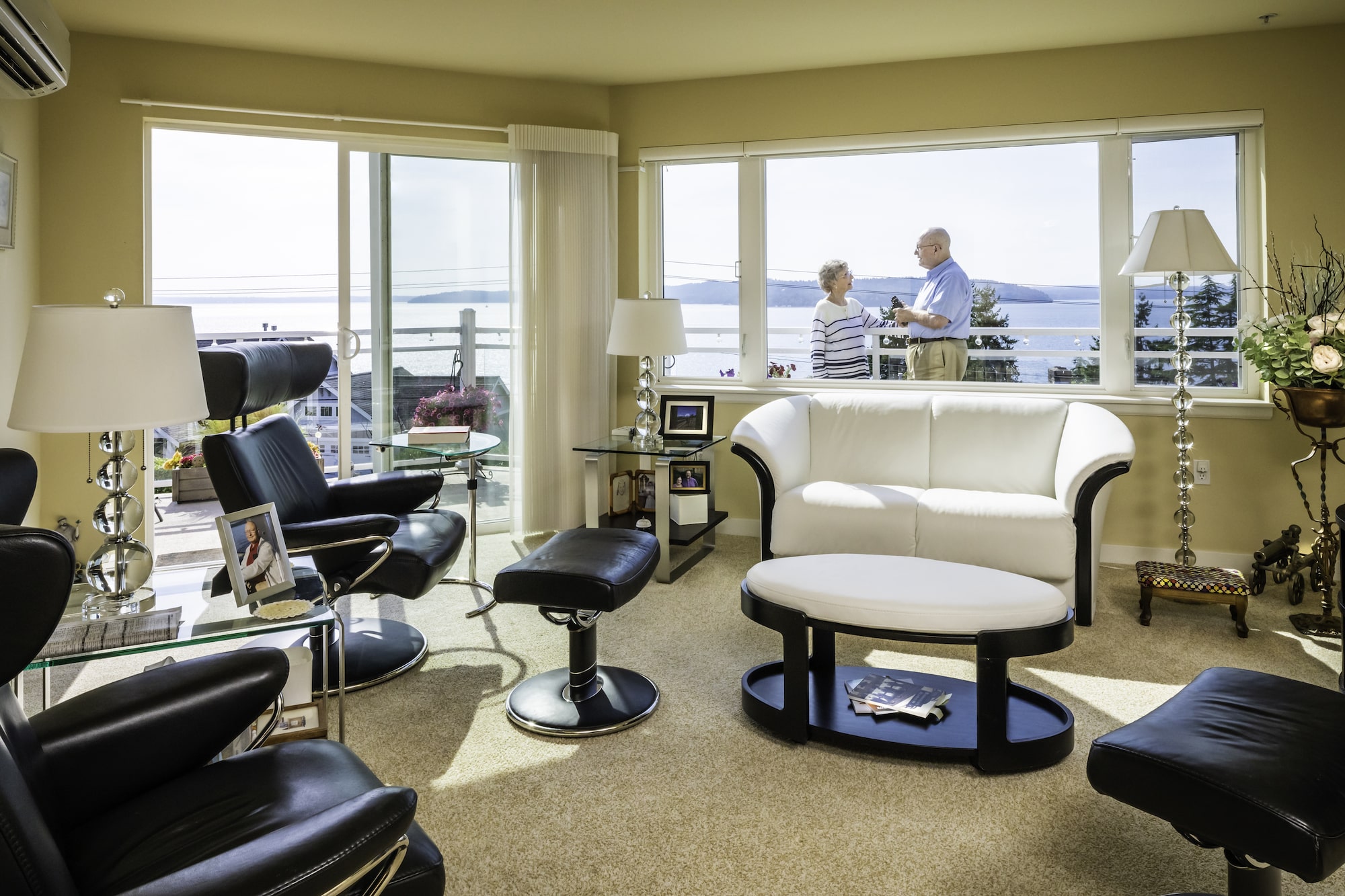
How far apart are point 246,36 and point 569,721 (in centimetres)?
367

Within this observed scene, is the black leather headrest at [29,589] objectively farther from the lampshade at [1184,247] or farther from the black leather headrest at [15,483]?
the lampshade at [1184,247]

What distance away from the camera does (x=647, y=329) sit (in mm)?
4652

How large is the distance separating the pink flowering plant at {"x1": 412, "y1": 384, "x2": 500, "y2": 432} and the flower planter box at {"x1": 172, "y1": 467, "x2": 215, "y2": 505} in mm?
2103

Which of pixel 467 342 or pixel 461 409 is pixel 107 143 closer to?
pixel 467 342

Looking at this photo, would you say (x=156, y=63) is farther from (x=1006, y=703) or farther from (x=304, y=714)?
(x=1006, y=703)

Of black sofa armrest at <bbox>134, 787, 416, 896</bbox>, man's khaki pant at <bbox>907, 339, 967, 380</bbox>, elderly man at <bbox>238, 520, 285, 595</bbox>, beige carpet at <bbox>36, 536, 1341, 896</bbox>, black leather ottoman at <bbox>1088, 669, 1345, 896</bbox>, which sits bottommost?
beige carpet at <bbox>36, 536, 1341, 896</bbox>

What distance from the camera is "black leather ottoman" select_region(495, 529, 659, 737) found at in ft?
9.04

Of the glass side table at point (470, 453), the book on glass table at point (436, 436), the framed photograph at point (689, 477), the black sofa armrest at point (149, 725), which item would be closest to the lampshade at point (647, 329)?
the framed photograph at point (689, 477)

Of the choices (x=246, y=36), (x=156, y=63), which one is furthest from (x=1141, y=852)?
(x=156, y=63)

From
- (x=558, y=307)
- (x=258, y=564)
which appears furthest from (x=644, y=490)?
(x=258, y=564)

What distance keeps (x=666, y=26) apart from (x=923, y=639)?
3.12m

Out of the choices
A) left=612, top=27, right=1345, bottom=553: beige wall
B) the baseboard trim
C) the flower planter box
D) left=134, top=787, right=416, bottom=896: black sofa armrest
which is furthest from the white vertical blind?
left=134, top=787, right=416, bottom=896: black sofa armrest

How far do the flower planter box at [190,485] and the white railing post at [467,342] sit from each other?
2.29 meters

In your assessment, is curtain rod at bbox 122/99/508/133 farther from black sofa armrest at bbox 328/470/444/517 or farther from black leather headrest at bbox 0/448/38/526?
black leather headrest at bbox 0/448/38/526
